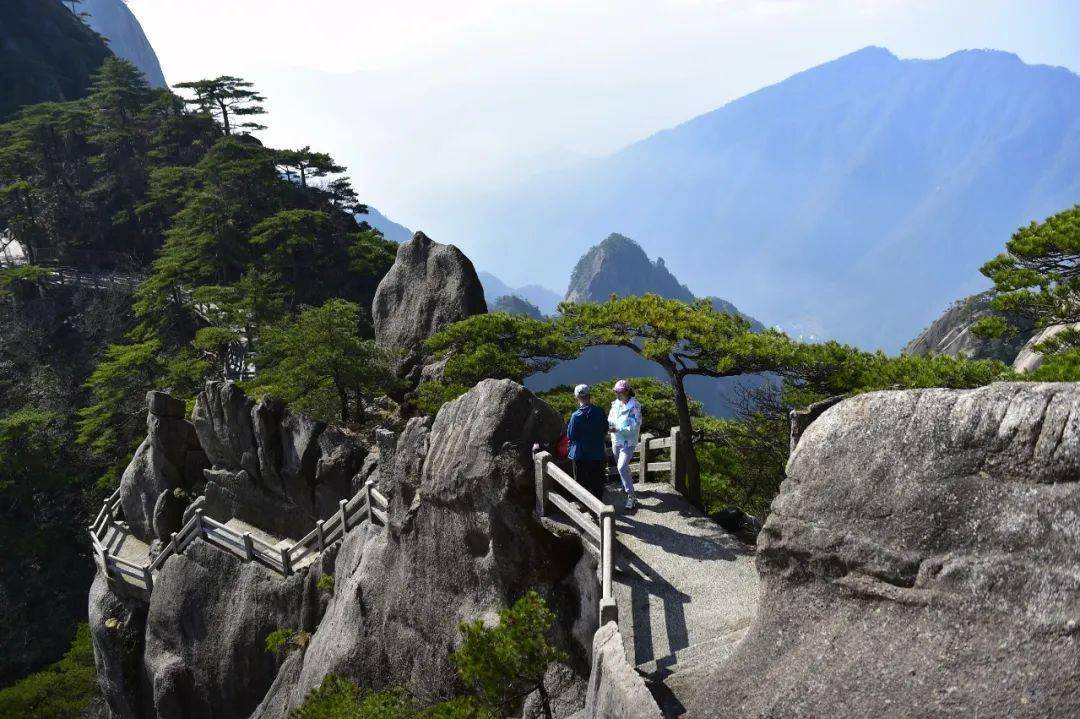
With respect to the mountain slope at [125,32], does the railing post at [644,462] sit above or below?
below

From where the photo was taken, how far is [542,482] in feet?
33.8

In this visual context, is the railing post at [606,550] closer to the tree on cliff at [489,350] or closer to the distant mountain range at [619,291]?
the tree on cliff at [489,350]

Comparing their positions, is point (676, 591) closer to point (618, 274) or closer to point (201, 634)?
point (201, 634)

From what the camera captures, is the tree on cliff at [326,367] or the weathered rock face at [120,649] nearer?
the weathered rock face at [120,649]

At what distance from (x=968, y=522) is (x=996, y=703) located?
1.10 metres

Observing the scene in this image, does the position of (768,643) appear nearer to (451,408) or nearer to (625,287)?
(451,408)

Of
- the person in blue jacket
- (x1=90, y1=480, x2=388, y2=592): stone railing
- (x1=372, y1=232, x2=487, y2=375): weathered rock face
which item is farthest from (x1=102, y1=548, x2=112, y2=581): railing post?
the person in blue jacket

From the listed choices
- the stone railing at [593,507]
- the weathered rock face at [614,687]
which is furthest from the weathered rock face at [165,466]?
the weathered rock face at [614,687]

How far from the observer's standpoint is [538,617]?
7.29 metres

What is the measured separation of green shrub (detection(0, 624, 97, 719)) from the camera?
981 inches

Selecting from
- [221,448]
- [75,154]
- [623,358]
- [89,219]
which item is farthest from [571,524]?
[623,358]

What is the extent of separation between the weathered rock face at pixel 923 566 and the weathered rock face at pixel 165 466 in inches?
844

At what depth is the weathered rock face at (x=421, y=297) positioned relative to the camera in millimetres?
26641

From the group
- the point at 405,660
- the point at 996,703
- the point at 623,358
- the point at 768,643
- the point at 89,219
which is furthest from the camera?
the point at 623,358
